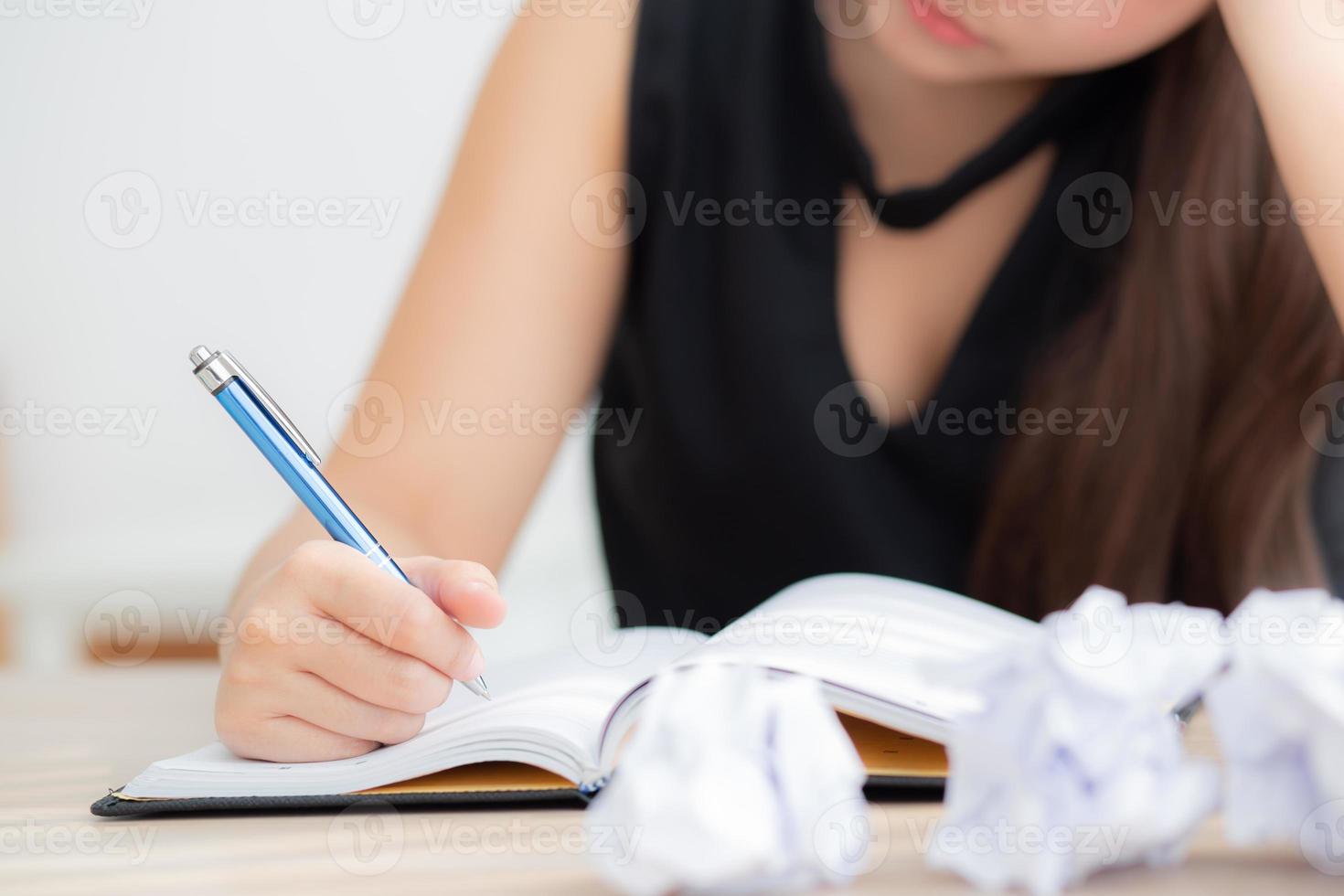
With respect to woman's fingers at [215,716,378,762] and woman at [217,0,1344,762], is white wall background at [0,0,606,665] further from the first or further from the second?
woman's fingers at [215,716,378,762]

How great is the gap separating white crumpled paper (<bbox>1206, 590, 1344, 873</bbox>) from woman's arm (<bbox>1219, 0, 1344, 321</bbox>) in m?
0.42

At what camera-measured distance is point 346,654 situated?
444 mm

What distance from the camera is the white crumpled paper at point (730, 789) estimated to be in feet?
0.79

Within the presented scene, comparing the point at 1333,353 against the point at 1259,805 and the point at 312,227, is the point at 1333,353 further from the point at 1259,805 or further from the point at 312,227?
the point at 312,227

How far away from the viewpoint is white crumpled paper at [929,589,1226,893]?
0.85 ft

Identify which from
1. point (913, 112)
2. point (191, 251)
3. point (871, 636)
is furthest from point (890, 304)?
point (191, 251)

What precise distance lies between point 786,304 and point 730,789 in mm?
695

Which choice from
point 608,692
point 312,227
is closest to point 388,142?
point 312,227

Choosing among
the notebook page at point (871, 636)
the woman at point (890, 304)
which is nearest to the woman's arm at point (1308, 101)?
the woman at point (890, 304)

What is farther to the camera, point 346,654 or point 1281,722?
point 346,654

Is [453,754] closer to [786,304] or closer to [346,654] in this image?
[346,654]

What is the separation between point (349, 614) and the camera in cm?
45

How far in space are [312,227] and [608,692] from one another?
284 cm

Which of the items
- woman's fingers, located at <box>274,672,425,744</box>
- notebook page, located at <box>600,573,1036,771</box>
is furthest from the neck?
woman's fingers, located at <box>274,672,425,744</box>
